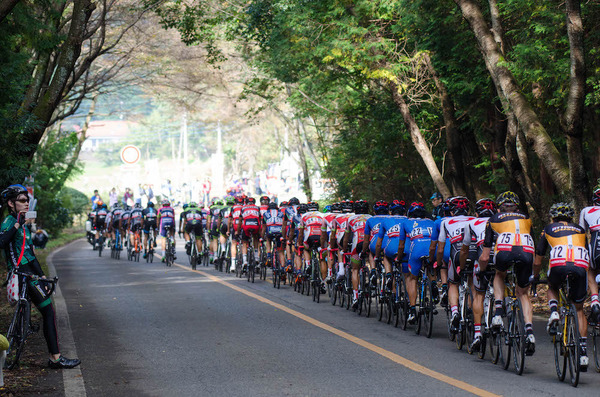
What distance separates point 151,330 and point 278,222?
7211 mm

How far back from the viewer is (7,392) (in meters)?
8.43

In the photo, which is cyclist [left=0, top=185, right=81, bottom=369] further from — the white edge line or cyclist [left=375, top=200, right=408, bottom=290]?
cyclist [left=375, top=200, right=408, bottom=290]

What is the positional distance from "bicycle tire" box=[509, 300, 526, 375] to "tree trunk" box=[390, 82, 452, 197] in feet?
42.4

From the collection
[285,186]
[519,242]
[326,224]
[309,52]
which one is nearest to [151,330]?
[326,224]

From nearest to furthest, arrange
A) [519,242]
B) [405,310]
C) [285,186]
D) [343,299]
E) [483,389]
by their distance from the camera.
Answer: [483,389] < [519,242] < [405,310] < [343,299] < [285,186]

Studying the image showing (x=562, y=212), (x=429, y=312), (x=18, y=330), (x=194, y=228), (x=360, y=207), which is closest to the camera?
(x=562, y=212)

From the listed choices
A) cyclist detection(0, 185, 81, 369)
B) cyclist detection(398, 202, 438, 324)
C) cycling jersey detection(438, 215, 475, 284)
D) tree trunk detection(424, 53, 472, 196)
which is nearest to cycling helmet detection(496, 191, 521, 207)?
cycling jersey detection(438, 215, 475, 284)

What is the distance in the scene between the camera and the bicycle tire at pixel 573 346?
860cm

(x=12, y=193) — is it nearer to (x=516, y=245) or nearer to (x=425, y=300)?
(x=516, y=245)

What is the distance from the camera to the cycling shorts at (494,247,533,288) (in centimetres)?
940

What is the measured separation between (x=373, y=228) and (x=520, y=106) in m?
3.87

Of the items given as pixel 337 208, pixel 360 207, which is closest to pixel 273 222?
pixel 337 208

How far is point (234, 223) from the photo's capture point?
70.8 ft

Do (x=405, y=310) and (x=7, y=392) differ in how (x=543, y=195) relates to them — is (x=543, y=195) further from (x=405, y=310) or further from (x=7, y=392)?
(x=7, y=392)
